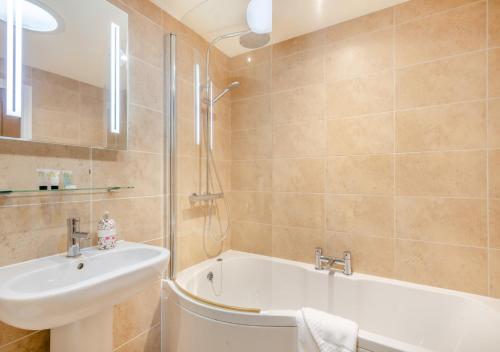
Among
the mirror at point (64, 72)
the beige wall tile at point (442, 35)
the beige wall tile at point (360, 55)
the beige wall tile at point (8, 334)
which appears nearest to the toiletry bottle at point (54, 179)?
the mirror at point (64, 72)

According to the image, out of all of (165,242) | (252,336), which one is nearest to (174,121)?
(165,242)

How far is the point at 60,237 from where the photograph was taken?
1.14 metres

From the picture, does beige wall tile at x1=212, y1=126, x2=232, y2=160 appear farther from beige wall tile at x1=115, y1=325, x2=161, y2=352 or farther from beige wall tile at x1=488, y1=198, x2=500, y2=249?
beige wall tile at x1=488, y1=198, x2=500, y2=249

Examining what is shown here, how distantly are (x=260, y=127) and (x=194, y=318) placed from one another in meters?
1.30

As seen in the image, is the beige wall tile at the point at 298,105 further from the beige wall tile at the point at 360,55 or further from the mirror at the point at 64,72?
the mirror at the point at 64,72

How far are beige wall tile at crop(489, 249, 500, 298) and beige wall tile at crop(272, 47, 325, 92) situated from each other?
1.46 m

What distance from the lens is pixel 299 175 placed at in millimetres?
1907

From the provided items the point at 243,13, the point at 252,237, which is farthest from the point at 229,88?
the point at 252,237

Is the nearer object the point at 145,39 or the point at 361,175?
the point at 145,39

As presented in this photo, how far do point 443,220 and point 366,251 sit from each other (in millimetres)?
481

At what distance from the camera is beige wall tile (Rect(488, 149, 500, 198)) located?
4.50 ft

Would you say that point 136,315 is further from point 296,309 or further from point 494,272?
point 494,272

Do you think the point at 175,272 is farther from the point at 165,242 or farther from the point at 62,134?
the point at 62,134

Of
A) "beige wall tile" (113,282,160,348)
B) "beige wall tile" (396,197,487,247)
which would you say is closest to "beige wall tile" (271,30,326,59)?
"beige wall tile" (396,197,487,247)
